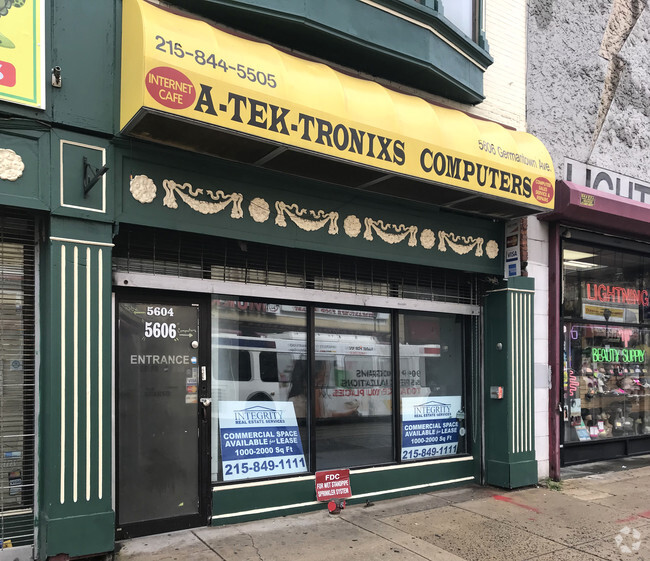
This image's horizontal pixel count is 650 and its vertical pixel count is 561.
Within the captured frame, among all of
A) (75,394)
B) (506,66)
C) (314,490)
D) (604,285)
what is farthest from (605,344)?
(75,394)

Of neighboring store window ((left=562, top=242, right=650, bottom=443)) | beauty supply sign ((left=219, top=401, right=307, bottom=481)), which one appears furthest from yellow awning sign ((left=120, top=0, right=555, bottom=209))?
beauty supply sign ((left=219, top=401, right=307, bottom=481))

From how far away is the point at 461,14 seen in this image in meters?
7.85

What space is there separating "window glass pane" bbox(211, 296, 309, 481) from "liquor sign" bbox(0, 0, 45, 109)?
2556 millimetres

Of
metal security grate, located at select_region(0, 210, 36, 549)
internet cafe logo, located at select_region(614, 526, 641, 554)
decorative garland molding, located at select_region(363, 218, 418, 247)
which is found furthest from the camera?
decorative garland molding, located at select_region(363, 218, 418, 247)

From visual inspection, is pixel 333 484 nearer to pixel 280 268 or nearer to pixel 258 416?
pixel 258 416

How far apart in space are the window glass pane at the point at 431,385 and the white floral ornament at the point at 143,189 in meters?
3.64

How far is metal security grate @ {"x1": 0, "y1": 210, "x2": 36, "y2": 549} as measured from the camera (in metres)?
4.73

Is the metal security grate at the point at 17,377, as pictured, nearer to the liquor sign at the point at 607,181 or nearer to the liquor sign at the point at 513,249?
the liquor sign at the point at 513,249

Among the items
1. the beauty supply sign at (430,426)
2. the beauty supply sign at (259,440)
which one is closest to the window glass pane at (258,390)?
the beauty supply sign at (259,440)

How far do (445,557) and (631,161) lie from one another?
7.76 meters

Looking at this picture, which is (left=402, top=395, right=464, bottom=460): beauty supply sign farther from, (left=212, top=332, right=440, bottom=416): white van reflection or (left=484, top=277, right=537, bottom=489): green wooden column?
(left=484, top=277, right=537, bottom=489): green wooden column

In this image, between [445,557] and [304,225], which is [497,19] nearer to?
[304,225]

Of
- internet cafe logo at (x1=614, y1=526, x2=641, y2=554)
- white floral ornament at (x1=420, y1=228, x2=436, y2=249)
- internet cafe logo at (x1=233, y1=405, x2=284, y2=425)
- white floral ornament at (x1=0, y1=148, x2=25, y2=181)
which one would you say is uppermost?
white floral ornament at (x1=0, y1=148, x2=25, y2=181)

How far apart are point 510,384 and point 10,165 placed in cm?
631
